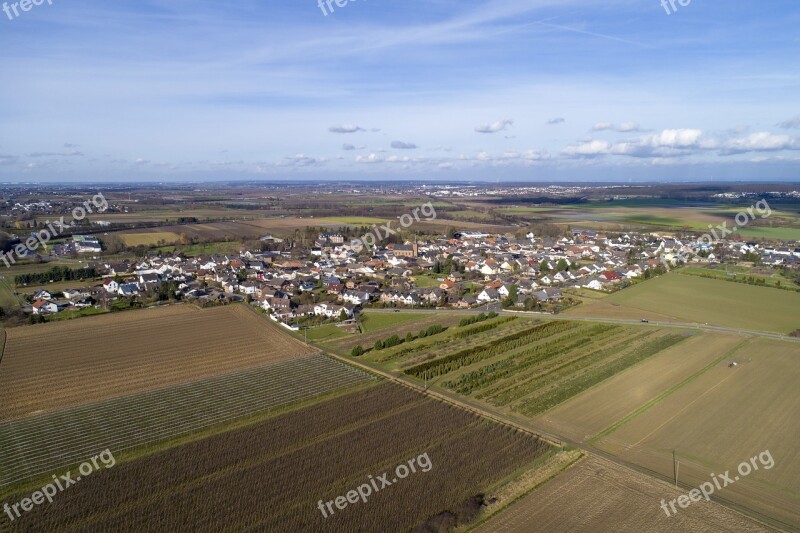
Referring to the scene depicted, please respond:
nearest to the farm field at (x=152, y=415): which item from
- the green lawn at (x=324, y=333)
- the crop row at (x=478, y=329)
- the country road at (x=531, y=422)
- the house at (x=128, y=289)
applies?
the country road at (x=531, y=422)

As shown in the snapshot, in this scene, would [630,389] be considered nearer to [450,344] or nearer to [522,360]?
[522,360]

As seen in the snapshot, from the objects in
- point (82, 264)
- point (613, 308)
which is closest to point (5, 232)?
point (82, 264)

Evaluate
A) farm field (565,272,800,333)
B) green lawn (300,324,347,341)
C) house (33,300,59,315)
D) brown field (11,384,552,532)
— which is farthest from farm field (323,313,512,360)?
house (33,300,59,315)

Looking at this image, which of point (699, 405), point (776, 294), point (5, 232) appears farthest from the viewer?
point (5, 232)

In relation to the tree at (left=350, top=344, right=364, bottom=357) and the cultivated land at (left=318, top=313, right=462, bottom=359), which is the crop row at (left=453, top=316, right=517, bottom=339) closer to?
the cultivated land at (left=318, top=313, right=462, bottom=359)

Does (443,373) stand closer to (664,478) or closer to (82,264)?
(664,478)

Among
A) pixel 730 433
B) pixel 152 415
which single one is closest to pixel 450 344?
pixel 730 433
